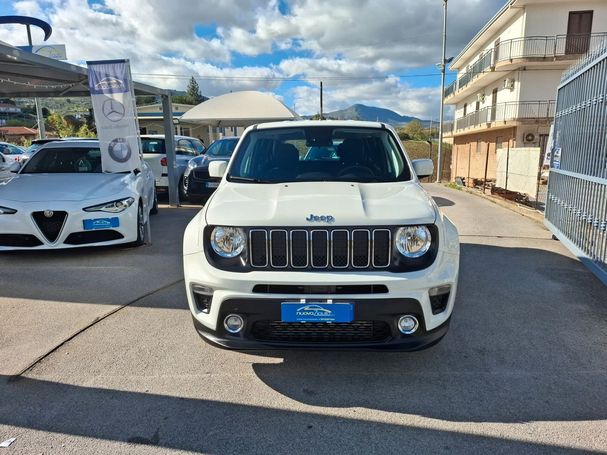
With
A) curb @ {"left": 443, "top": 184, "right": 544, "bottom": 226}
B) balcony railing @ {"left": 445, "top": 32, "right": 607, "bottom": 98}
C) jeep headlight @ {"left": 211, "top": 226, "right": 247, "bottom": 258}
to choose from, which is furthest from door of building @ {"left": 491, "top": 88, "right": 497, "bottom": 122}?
jeep headlight @ {"left": 211, "top": 226, "right": 247, "bottom": 258}

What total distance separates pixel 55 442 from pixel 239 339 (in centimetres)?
112

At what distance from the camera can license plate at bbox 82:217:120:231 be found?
569 centimetres

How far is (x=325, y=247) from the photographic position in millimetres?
2828

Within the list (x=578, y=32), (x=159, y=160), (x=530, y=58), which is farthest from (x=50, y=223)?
(x=578, y=32)

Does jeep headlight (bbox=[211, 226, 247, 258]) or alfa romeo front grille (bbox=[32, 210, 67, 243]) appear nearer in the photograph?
jeep headlight (bbox=[211, 226, 247, 258])

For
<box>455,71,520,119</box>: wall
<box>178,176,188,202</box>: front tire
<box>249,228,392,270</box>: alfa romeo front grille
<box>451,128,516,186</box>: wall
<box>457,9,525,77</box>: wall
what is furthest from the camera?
<box>451,128,516,186</box>: wall

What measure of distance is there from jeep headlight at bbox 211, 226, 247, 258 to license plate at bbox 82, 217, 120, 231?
3.47 metres

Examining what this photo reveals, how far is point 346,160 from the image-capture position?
4035 mm

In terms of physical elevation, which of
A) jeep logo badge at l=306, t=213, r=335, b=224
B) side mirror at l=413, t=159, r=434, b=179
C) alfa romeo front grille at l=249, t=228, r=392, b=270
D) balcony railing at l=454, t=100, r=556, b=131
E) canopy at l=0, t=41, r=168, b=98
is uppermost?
balcony railing at l=454, t=100, r=556, b=131

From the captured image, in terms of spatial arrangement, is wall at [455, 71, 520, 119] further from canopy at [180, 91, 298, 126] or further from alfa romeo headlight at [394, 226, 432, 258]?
alfa romeo headlight at [394, 226, 432, 258]

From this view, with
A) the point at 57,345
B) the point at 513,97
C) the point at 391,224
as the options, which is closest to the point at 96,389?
the point at 57,345

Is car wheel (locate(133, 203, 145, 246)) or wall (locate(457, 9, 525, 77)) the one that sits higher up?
wall (locate(457, 9, 525, 77))

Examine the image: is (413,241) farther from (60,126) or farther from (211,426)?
(60,126)

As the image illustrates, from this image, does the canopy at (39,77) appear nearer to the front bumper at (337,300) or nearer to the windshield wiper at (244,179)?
the windshield wiper at (244,179)
